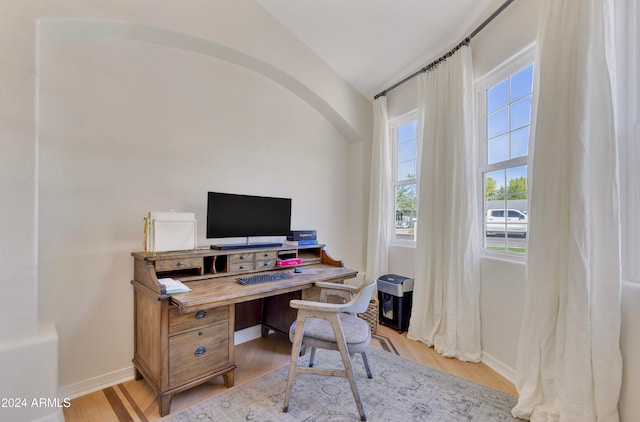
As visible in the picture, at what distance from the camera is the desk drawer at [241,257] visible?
7.36 ft

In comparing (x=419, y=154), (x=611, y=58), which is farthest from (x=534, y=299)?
(x=419, y=154)

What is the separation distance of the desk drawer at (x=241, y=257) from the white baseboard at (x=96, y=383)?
41.2 inches

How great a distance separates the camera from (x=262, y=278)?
2.17 m

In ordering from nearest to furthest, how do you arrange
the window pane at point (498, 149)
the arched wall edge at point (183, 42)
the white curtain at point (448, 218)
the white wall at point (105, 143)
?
1. the white wall at point (105, 143)
2. the arched wall edge at point (183, 42)
3. the window pane at point (498, 149)
4. the white curtain at point (448, 218)

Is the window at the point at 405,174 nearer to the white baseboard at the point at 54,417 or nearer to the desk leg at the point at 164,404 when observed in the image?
the desk leg at the point at 164,404

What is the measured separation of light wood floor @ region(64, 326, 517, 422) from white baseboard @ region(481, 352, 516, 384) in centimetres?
4

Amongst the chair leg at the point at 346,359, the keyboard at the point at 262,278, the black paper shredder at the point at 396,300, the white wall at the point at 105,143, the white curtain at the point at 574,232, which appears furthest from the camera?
the black paper shredder at the point at 396,300

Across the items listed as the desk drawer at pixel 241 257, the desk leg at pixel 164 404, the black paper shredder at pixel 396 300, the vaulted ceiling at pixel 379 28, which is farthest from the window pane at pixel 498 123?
the desk leg at pixel 164 404

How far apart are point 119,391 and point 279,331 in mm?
1241

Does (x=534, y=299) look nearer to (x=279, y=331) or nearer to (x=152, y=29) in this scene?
(x=279, y=331)

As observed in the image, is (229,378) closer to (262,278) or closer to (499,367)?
(262,278)

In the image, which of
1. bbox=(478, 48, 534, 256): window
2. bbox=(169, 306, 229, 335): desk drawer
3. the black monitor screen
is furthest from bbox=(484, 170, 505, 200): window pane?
bbox=(169, 306, 229, 335): desk drawer

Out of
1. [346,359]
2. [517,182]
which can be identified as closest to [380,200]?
[517,182]

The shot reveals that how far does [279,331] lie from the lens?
8.71 ft
